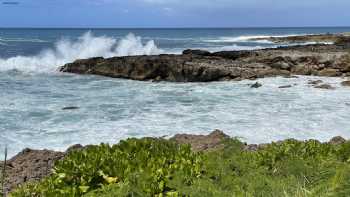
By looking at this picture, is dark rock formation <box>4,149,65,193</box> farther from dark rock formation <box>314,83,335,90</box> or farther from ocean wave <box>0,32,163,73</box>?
ocean wave <box>0,32,163,73</box>

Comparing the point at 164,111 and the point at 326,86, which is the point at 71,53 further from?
the point at 164,111

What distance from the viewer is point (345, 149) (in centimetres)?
644

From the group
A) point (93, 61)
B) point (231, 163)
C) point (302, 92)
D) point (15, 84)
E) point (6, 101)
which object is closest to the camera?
point (231, 163)

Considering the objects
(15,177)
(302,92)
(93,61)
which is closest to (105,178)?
(15,177)

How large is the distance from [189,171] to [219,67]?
65.1 ft

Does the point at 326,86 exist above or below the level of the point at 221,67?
below

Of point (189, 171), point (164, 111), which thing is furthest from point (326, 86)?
point (189, 171)

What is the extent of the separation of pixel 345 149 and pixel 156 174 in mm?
2606

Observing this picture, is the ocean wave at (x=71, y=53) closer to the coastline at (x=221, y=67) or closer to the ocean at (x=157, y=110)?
the coastline at (x=221, y=67)

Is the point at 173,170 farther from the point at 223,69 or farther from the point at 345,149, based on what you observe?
the point at 223,69

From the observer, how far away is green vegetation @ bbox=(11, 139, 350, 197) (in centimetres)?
385

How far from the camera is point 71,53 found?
40500mm

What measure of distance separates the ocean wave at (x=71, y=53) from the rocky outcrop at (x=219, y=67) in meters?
5.74

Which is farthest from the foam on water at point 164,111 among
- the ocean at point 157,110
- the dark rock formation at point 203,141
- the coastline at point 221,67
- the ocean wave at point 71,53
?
the ocean wave at point 71,53
